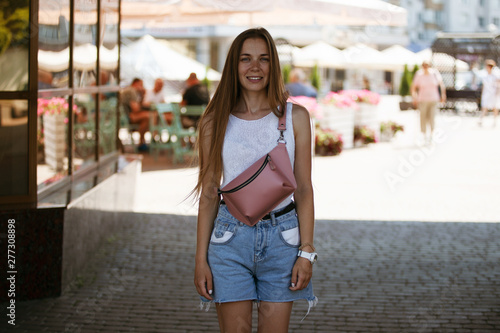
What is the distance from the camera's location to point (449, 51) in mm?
31859

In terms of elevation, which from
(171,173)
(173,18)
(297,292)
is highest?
(173,18)

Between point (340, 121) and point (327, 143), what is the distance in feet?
3.89

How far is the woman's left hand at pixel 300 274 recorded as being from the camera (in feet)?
9.72

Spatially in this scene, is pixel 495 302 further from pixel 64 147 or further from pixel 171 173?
pixel 171 173

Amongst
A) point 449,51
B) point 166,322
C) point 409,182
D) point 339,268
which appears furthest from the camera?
point 449,51

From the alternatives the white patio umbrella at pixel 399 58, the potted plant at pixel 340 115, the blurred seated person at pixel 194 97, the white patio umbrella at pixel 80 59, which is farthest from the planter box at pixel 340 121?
the white patio umbrella at pixel 399 58

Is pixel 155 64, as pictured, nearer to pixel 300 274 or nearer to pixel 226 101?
pixel 226 101

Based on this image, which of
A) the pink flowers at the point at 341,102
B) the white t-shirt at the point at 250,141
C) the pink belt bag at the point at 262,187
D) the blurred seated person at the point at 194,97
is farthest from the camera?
the pink flowers at the point at 341,102

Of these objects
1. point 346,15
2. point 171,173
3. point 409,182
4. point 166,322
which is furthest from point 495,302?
point 346,15

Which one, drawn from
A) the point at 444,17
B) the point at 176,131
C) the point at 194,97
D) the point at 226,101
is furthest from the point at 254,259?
the point at 444,17

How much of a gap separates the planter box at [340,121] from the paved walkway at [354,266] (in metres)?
3.47

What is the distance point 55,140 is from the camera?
21.7ft

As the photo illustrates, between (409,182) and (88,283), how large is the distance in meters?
7.15

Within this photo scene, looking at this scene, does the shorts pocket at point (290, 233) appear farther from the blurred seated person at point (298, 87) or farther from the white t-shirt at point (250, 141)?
the blurred seated person at point (298, 87)
